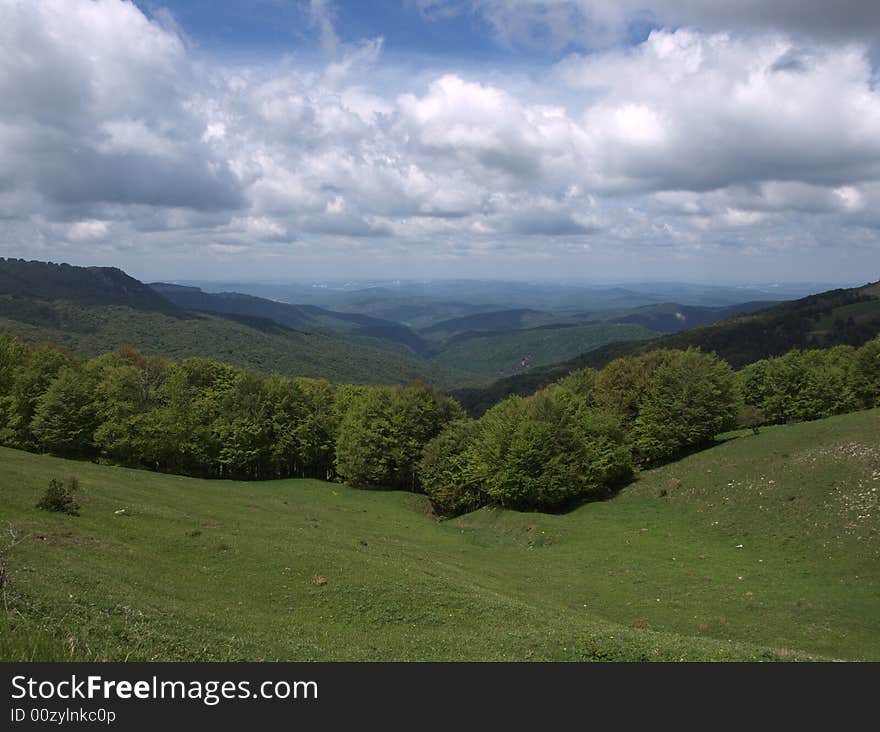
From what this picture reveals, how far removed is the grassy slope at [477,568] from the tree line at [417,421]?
19.6 ft

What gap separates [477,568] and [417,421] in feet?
122

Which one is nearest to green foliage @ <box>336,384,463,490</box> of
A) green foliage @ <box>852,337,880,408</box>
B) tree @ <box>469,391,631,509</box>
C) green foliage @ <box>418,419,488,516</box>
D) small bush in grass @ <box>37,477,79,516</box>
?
green foliage @ <box>418,419,488,516</box>

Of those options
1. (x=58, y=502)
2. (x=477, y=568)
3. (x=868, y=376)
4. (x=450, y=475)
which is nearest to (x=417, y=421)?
(x=450, y=475)

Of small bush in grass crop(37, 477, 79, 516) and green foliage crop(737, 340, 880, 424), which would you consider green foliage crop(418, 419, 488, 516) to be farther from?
green foliage crop(737, 340, 880, 424)

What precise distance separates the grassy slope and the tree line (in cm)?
596

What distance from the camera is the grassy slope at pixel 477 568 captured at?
621 inches

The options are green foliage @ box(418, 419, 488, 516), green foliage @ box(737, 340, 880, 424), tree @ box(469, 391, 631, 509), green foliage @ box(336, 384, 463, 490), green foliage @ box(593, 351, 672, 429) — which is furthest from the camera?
green foliage @ box(737, 340, 880, 424)

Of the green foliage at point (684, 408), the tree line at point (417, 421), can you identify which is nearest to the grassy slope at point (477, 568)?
the green foliage at point (684, 408)

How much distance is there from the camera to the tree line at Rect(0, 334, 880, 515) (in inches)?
2345

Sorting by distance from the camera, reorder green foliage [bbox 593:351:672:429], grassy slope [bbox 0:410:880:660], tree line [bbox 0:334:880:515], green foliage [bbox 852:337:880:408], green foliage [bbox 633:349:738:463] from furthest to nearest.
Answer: green foliage [bbox 852:337:880:408], green foliage [bbox 593:351:672:429], green foliage [bbox 633:349:738:463], tree line [bbox 0:334:880:515], grassy slope [bbox 0:410:880:660]

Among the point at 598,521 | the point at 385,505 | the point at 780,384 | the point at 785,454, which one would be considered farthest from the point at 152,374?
the point at 780,384

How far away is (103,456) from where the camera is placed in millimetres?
63344
